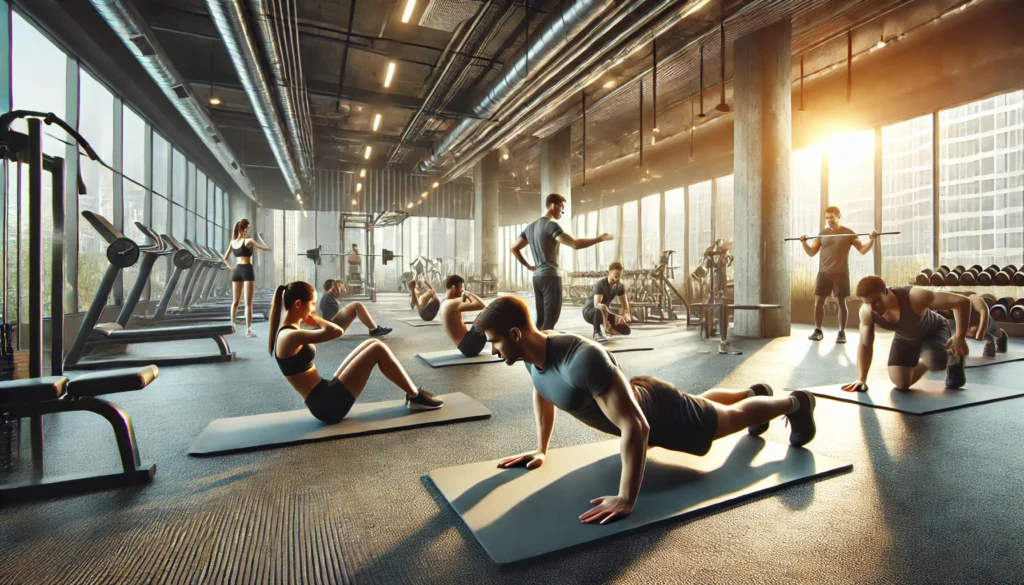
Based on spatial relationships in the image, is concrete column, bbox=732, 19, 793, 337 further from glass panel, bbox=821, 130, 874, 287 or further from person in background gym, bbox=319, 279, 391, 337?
person in background gym, bbox=319, 279, 391, 337

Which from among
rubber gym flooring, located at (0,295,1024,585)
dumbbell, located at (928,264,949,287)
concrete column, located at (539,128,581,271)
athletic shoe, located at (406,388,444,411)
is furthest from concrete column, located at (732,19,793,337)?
concrete column, located at (539,128,581,271)

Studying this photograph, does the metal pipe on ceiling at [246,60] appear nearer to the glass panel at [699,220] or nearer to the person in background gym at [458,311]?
the person in background gym at [458,311]

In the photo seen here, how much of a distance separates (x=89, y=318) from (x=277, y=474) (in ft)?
10.7

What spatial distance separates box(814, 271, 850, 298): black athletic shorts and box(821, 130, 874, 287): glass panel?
2600mm

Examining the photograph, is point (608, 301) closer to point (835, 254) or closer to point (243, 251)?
point (835, 254)

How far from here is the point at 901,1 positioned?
5.64 meters

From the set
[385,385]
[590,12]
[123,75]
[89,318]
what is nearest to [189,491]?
[385,385]

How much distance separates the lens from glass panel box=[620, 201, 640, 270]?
1412 centimetres

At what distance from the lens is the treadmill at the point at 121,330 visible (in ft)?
12.3

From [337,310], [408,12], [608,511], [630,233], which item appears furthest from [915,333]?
[630,233]

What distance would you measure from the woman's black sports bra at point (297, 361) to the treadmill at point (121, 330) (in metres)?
2.31

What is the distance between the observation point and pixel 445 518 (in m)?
1.53

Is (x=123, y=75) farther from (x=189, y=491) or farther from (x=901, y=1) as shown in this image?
(x=901, y=1)

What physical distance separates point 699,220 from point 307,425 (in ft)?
36.2
